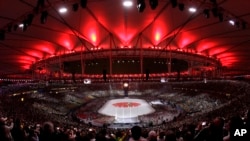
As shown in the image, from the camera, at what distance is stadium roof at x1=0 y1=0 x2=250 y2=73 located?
23.8 m

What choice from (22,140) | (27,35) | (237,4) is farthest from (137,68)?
(22,140)

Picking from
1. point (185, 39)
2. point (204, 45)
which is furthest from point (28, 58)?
point (204, 45)

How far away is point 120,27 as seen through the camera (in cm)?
3312

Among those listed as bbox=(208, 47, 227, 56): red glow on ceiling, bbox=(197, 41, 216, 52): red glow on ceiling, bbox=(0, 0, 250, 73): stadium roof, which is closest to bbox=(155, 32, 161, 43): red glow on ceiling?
bbox=(0, 0, 250, 73): stadium roof

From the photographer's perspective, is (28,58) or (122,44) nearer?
(122,44)

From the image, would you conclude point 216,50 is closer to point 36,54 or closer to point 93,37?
point 93,37

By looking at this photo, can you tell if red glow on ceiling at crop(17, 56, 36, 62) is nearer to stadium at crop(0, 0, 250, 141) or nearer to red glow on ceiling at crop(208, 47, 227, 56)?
stadium at crop(0, 0, 250, 141)

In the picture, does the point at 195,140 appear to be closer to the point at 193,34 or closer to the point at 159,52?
the point at 193,34

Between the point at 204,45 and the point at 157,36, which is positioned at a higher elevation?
the point at 157,36

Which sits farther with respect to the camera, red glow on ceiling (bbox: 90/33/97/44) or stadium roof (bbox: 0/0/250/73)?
red glow on ceiling (bbox: 90/33/97/44)

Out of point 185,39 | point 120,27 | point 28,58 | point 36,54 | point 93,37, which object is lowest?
point 28,58

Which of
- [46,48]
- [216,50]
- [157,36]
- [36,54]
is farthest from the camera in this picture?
[36,54]

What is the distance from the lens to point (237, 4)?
2352 cm

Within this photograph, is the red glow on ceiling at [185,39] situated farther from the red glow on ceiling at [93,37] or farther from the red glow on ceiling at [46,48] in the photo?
the red glow on ceiling at [46,48]
